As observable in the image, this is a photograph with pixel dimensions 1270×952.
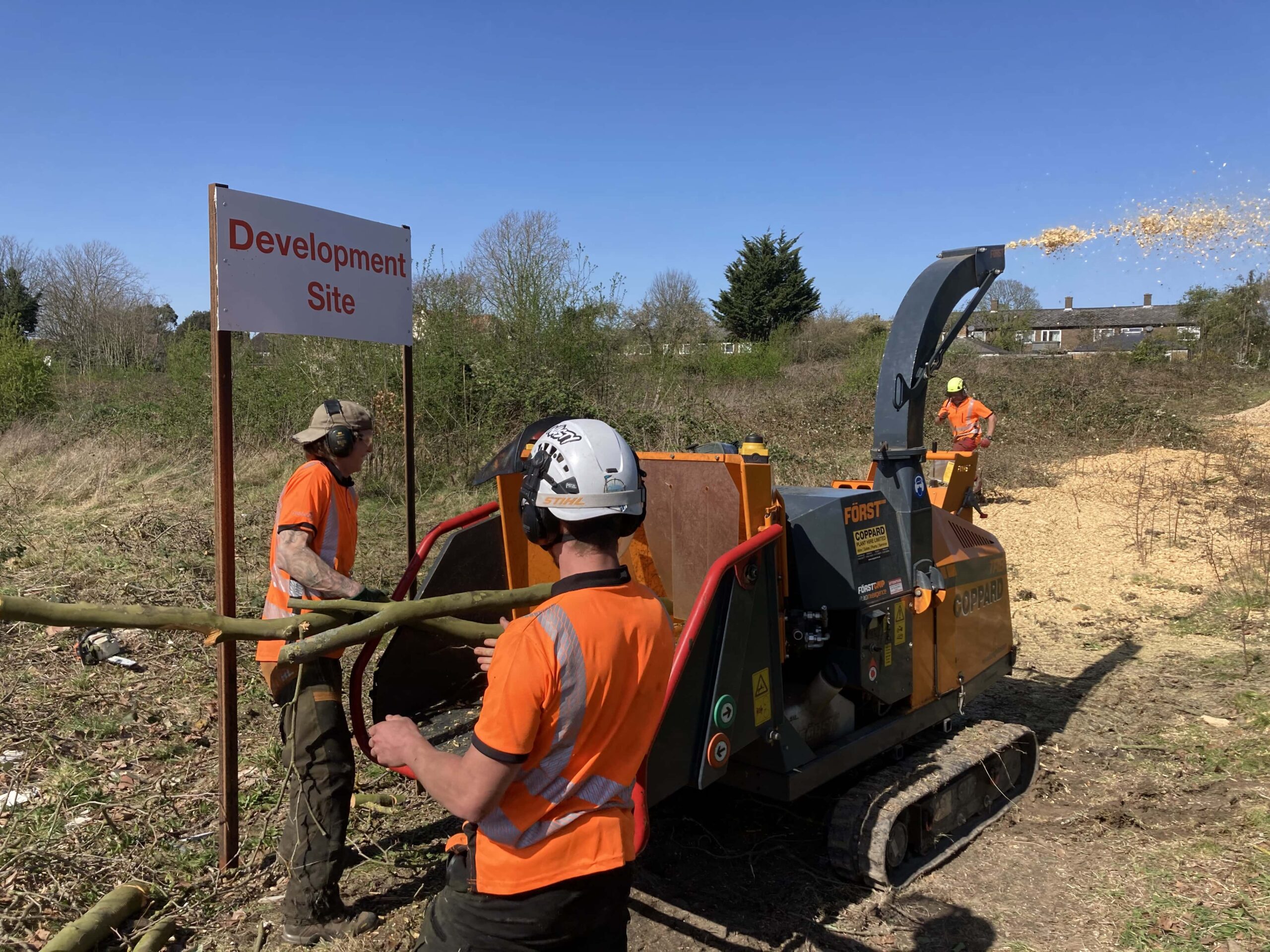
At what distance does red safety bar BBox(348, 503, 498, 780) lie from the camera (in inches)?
151

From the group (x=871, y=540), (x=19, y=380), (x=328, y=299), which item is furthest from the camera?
(x=19, y=380)

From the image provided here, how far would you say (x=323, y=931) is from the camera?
3451mm

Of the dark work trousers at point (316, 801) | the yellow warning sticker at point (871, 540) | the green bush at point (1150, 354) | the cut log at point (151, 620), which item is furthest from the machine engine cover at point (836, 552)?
the green bush at point (1150, 354)

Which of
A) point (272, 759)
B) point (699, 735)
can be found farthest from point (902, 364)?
point (272, 759)

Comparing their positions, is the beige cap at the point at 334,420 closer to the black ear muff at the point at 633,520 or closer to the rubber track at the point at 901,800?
the black ear muff at the point at 633,520

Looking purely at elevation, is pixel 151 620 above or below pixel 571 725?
above

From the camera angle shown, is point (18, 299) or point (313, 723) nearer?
point (313, 723)

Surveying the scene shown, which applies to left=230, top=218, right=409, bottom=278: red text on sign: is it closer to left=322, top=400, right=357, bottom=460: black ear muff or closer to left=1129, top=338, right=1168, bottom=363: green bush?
left=322, top=400, right=357, bottom=460: black ear muff

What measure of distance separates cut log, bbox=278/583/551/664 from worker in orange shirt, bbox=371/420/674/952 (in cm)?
30

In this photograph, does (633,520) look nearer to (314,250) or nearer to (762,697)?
(762,697)

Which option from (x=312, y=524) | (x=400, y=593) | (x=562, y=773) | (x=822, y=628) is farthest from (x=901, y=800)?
(x=312, y=524)

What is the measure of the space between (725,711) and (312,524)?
1.79 m

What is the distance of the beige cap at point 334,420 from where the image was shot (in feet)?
12.2

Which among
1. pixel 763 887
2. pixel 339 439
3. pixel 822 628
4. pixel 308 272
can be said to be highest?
pixel 308 272
